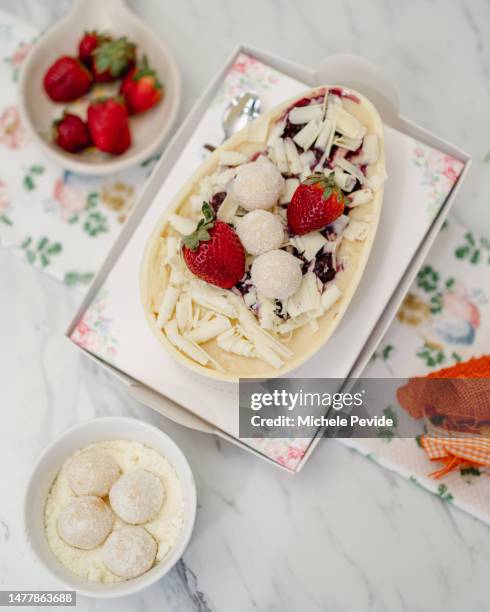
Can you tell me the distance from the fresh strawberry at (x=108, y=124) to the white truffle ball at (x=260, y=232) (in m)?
0.42

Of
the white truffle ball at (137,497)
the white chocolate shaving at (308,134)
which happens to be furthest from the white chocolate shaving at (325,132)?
the white truffle ball at (137,497)

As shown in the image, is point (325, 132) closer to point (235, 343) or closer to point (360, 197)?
point (360, 197)

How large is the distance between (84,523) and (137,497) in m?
0.09

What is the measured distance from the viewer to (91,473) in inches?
45.3

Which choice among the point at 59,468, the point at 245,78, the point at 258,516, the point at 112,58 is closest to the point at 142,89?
the point at 112,58

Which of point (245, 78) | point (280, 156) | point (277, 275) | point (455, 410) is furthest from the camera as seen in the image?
point (245, 78)

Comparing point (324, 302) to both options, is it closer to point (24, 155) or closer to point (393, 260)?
point (393, 260)

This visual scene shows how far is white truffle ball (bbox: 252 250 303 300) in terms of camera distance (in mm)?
1013

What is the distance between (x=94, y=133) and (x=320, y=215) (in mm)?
542

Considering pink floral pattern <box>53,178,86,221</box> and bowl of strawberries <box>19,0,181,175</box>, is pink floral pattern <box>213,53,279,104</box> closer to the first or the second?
bowl of strawberries <box>19,0,181,175</box>

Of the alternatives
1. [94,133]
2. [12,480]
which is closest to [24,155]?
[94,133]

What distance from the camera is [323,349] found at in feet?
3.88

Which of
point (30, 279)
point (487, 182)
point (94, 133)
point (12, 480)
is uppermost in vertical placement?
point (487, 182)

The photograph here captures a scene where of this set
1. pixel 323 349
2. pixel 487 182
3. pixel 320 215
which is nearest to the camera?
pixel 320 215
